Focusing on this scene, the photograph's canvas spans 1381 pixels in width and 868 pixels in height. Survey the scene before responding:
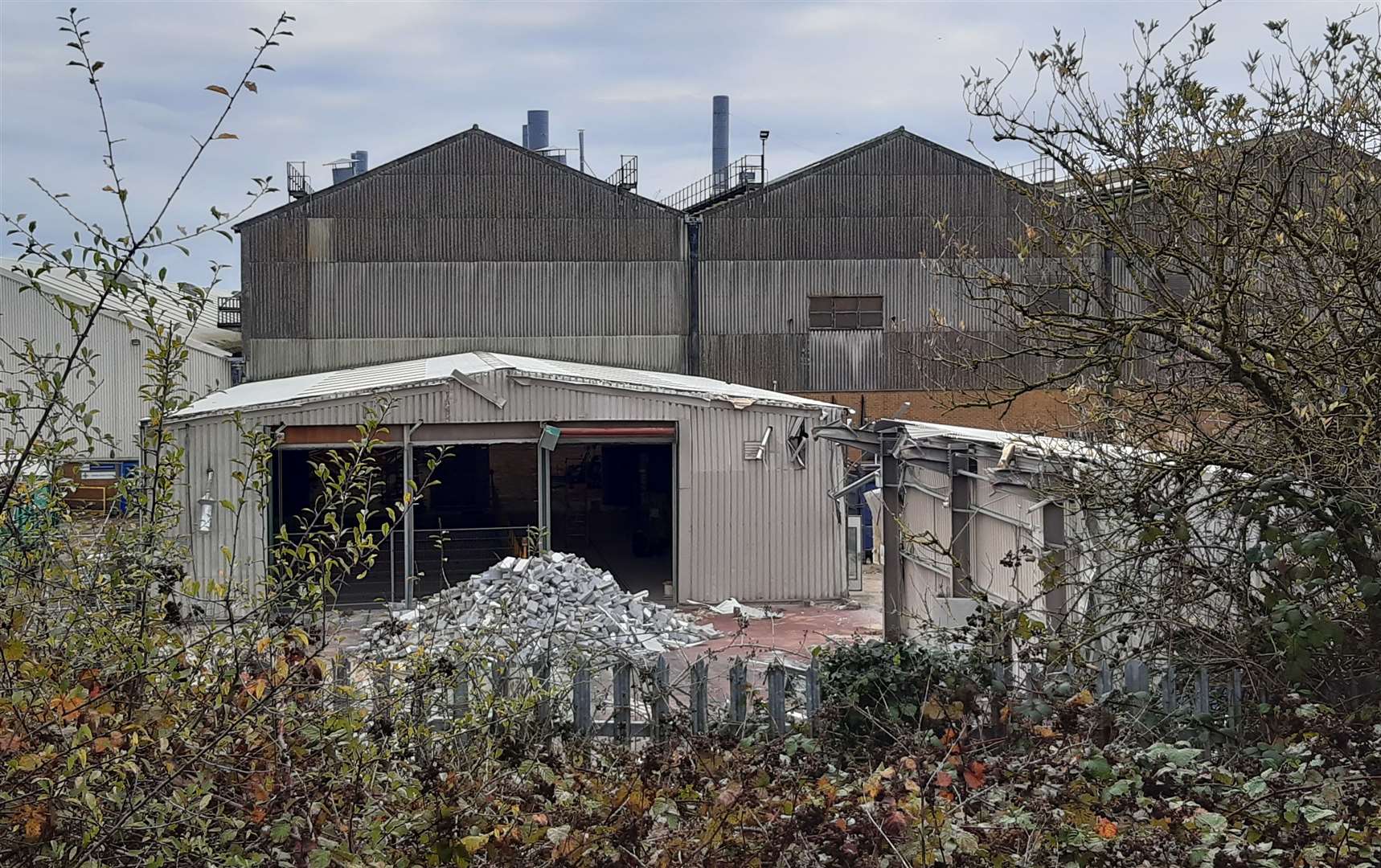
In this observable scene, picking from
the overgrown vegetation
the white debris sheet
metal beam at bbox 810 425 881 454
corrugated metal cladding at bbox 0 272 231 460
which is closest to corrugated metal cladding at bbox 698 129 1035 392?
the white debris sheet

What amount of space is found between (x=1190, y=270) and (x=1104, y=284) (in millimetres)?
479

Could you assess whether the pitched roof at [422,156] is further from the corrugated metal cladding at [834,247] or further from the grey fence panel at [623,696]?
the grey fence panel at [623,696]

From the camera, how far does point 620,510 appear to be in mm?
34000

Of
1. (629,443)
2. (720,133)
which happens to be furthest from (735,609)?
(720,133)

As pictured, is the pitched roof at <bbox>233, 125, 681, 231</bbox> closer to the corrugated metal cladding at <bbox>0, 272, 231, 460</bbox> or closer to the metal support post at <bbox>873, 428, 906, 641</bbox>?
the corrugated metal cladding at <bbox>0, 272, 231, 460</bbox>

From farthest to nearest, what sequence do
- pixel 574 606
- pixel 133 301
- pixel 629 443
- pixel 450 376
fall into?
pixel 629 443
pixel 450 376
pixel 574 606
pixel 133 301

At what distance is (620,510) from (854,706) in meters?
27.5

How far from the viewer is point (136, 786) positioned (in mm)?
3693

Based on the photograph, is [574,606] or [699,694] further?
[574,606]

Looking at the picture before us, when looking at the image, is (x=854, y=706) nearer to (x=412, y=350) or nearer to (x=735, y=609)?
(x=735, y=609)

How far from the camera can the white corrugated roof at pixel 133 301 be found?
13.4 feet

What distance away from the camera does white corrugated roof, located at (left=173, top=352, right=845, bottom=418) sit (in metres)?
21.0

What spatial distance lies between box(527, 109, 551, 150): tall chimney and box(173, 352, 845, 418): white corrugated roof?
1332 inches

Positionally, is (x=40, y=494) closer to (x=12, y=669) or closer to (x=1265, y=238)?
(x=12, y=669)
